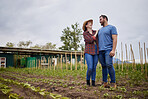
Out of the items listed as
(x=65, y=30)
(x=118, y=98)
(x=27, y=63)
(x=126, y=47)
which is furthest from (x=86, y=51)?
(x=65, y=30)

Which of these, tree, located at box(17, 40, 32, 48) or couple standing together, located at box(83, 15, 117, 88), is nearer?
couple standing together, located at box(83, 15, 117, 88)

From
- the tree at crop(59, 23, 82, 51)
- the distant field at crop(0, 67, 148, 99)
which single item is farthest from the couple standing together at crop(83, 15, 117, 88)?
the tree at crop(59, 23, 82, 51)

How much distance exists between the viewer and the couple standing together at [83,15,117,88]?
3.45m

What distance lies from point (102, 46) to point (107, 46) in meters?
0.13

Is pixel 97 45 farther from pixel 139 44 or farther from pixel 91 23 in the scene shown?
pixel 139 44

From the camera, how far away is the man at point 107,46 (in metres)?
3.43

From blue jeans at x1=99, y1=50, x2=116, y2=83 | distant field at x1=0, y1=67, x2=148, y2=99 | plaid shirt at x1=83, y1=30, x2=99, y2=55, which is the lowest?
distant field at x1=0, y1=67, x2=148, y2=99

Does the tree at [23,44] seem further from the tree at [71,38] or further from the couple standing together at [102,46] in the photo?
the couple standing together at [102,46]

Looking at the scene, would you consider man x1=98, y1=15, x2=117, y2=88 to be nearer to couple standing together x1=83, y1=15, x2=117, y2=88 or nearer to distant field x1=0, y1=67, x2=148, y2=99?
couple standing together x1=83, y1=15, x2=117, y2=88

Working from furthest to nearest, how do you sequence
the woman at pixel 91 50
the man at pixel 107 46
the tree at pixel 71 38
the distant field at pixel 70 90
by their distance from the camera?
1. the tree at pixel 71 38
2. the woman at pixel 91 50
3. the man at pixel 107 46
4. the distant field at pixel 70 90

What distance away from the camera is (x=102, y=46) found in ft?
11.7

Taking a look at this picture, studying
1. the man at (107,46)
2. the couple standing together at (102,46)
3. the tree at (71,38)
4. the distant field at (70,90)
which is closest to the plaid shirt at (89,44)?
the couple standing together at (102,46)

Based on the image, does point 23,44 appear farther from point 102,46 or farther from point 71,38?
point 102,46

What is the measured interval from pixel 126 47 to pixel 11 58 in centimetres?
1745
